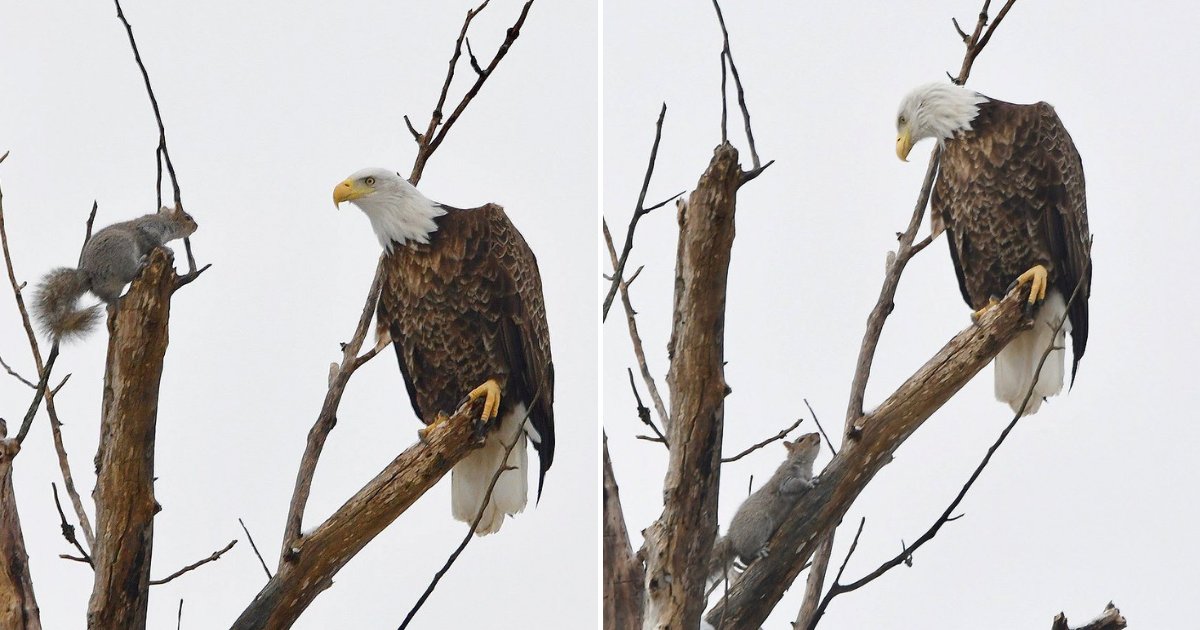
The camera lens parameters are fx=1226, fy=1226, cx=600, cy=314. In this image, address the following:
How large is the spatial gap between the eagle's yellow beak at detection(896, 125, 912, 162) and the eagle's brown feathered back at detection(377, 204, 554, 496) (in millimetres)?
759

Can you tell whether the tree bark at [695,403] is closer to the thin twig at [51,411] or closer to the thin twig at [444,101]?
the thin twig at [444,101]

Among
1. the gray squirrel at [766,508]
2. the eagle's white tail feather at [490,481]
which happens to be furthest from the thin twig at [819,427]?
the eagle's white tail feather at [490,481]

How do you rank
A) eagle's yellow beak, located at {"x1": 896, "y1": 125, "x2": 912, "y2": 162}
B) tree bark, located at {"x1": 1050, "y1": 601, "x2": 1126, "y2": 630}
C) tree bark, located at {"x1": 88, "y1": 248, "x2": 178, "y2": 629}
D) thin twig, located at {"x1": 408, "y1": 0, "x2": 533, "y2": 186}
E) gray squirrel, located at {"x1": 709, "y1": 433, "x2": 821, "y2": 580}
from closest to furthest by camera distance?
1. tree bark, located at {"x1": 88, "y1": 248, "x2": 178, "y2": 629}
2. tree bark, located at {"x1": 1050, "y1": 601, "x2": 1126, "y2": 630}
3. gray squirrel, located at {"x1": 709, "y1": 433, "x2": 821, "y2": 580}
4. thin twig, located at {"x1": 408, "y1": 0, "x2": 533, "y2": 186}
5. eagle's yellow beak, located at {"x1": 896, "y1": 125, "x2": 912, "y2": 162}

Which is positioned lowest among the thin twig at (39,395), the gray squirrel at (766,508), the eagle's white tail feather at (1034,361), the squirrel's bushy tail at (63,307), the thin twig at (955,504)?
the thin twig at (955,504)

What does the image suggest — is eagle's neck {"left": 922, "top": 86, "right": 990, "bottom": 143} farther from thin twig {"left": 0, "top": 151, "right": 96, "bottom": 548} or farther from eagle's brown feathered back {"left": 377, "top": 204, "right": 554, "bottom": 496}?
thin twig {"left": 0, "top": 151, "right": 96, "bottom": 548}

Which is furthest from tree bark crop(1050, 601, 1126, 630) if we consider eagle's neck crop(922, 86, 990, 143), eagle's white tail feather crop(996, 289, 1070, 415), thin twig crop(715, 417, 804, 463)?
eagle's neck crop(922, 86, 990, 143)

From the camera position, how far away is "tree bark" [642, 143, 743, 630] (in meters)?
1.82

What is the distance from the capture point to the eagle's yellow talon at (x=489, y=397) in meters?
2.26

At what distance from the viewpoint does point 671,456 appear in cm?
197

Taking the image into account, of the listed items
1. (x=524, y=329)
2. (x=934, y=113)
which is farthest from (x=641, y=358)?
(x=934, y=113)

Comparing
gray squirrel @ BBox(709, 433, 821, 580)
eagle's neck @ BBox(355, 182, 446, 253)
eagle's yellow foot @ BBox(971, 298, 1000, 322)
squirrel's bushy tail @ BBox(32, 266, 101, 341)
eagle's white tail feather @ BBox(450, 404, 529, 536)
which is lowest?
gray squirrel @ BBox(709, 433, 821, 580)

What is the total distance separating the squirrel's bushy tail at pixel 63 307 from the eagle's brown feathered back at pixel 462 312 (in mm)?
523

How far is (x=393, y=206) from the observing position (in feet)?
7.52

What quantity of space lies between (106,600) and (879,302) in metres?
1.39
